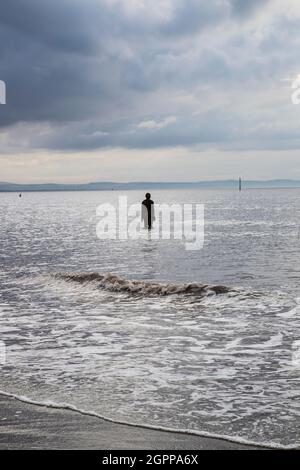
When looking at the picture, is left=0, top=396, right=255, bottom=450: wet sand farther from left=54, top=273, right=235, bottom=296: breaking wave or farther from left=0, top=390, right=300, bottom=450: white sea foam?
left=54, top=273, right=235, bottom=296: breaking wave

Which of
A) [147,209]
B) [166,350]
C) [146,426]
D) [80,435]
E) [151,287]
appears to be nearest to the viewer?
[80,435]

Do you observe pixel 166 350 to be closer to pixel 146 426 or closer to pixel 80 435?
pixel 146 426

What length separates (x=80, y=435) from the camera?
525 centimetres

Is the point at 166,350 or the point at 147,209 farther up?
the point at 147,209

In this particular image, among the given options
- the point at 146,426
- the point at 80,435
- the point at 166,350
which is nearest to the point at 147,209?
the point at 166,350

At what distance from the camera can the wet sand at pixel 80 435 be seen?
4.99 metres

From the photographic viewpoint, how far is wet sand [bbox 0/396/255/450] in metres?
4.99

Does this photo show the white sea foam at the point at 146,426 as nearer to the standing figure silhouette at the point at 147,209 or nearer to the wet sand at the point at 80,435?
the wet sand at the point at 80,435

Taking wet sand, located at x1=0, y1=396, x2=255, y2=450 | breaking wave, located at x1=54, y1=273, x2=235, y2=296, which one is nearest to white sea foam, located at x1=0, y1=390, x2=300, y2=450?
wet sand, located at x1=0, y1=396, x2=255, y2=450

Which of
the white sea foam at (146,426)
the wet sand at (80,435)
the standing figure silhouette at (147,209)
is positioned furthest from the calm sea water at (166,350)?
the standing figure silhouette at (147,209)

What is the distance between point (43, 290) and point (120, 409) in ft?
35.4

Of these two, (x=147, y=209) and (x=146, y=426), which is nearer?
(x=146, y=426)

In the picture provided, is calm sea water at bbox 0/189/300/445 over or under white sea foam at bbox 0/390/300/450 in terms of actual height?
under
